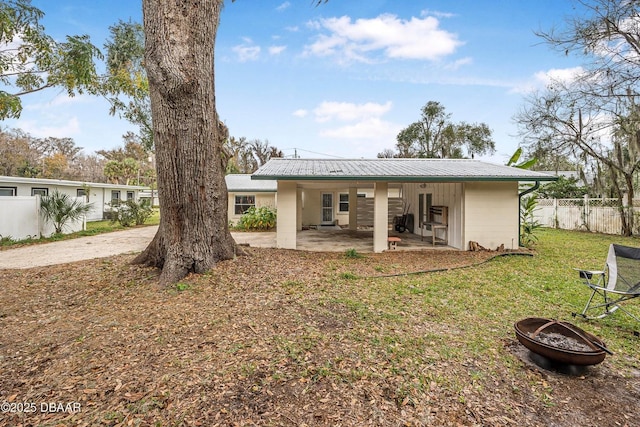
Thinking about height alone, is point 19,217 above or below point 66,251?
above

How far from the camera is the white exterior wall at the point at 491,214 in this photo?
903 centimetres

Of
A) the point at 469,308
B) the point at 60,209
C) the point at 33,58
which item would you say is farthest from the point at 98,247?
the point at 469,308

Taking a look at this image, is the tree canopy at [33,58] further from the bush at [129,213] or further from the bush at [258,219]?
the bush at [258,219]

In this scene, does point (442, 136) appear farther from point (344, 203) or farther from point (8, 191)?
point (8, 191)

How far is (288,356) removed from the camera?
9.77 ft

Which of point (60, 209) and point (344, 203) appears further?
point (344, 203)

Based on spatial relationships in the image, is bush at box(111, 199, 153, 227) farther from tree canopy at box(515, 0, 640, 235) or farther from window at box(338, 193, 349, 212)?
tree canopy at box(515, 0, 640, 235)

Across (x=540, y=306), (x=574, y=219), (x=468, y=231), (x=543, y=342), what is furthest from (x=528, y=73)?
(x=543, y=342)

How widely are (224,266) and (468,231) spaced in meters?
7.30

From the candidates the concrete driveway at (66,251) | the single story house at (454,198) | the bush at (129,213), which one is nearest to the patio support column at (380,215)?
the single story house at (454,198)

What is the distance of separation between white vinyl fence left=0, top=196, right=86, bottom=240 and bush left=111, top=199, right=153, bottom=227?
3.65m

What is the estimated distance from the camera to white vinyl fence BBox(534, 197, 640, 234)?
12.6m

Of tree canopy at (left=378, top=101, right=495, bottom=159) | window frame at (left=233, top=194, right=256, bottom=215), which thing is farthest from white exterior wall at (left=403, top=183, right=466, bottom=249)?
tree canopy at (left=378, top=101, right=495, bottom=159)

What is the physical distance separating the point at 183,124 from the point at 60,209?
10.7m
